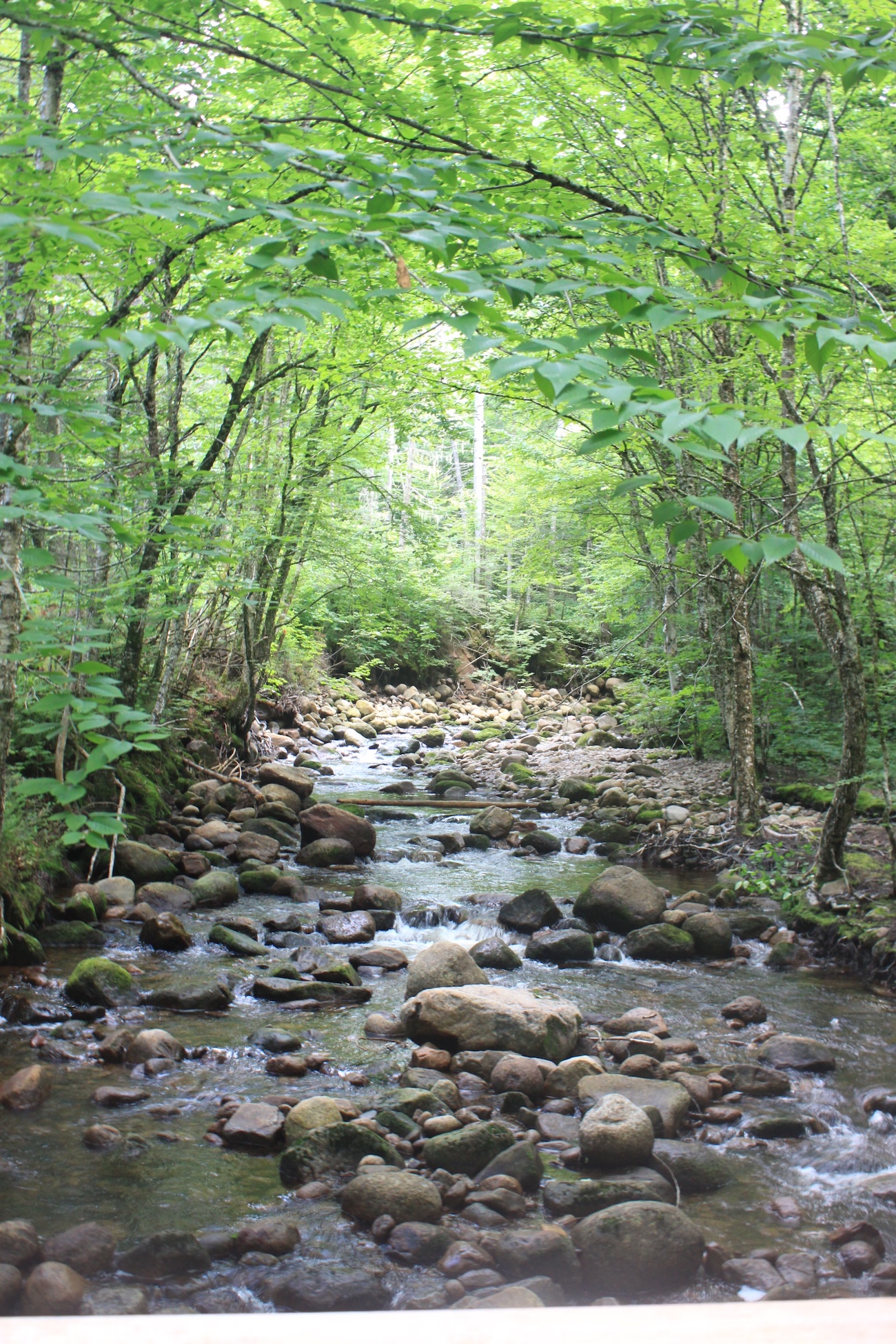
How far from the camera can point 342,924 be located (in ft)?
24.9

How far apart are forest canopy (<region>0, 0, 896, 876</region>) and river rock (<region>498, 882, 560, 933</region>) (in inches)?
94.5

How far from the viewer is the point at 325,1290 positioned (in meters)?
3.08

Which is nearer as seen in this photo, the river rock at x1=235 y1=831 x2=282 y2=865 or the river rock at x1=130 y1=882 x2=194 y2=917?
the river rock at x1=130 y1=882 x2=194 y2=917

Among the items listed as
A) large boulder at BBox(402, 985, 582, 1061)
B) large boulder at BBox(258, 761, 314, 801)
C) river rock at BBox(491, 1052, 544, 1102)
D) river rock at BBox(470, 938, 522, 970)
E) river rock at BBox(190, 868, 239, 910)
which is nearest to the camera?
river rock at BBox(491, 1052, 544, 1102)

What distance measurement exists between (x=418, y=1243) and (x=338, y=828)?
23.7 ft

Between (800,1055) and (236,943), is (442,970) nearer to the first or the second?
(236,943)

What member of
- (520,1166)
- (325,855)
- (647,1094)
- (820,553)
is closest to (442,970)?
(647,1094)

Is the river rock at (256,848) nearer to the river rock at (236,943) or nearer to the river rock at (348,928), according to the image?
the river rock at (348,928)

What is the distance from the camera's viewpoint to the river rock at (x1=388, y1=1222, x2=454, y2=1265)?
3.34 m

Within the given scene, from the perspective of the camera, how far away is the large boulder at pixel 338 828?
10.5 m

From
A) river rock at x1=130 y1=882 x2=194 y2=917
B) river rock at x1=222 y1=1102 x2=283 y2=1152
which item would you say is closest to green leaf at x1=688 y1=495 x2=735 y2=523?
river rock at x1=222 y1=1102 x2=283 y2=1152

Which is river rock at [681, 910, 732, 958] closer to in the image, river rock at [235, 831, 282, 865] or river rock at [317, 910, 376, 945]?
river rock at [317, 910, 376, 945]

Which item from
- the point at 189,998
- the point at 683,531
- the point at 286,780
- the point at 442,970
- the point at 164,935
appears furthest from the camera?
the point at 286,780

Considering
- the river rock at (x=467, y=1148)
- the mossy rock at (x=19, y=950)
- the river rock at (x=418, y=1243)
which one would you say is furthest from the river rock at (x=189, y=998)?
the river rock at (x=418, y=1243)
